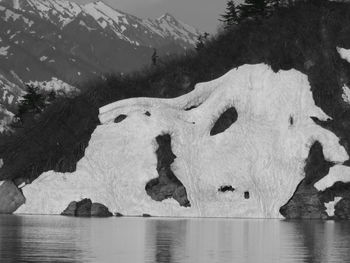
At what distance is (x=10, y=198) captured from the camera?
268 feet

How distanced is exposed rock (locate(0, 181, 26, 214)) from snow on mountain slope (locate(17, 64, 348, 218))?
714 mm

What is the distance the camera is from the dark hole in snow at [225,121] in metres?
86.0

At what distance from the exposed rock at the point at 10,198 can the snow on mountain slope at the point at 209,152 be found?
71 centimetres

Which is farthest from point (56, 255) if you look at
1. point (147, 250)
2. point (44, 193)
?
point (44, 193)

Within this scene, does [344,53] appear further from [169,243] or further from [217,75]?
[169,243]

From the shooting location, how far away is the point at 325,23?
94.4m

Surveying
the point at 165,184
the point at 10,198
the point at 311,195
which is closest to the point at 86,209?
the point at 165,184

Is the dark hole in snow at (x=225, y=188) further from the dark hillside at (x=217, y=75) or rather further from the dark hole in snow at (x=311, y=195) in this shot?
the dark hillside at (x=217, y=75)

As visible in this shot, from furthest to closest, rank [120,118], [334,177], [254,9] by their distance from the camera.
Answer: [254,9]
[120,118]
[334,177]

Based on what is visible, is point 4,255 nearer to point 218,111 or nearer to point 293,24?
point 218,111

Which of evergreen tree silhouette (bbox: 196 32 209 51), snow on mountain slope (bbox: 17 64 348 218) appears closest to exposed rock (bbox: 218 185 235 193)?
snow on mountain slope (bbox: 17 64 348 218)

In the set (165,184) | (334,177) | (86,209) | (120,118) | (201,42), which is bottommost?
(86,209)

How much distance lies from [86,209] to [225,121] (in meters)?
18.0

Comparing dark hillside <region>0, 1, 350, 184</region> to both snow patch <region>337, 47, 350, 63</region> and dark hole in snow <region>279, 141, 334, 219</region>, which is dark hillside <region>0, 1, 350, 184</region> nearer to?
snow patch <region>337, 47, 350, 63</region>
